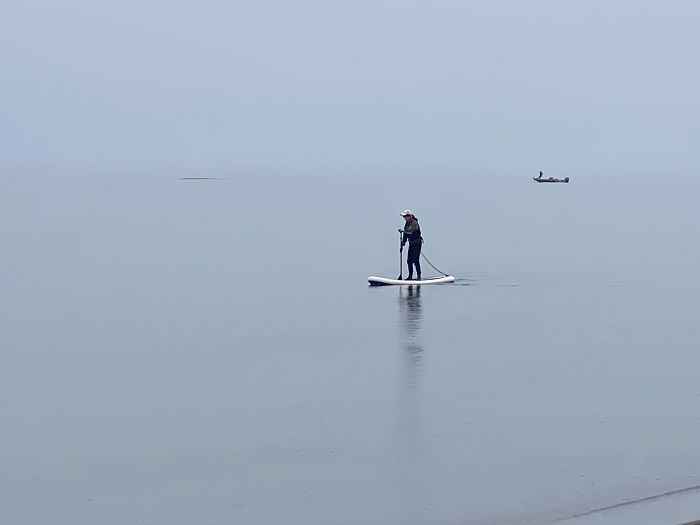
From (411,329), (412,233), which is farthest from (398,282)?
(411,329)

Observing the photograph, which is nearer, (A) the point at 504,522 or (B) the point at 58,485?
(A) the point at 504,522

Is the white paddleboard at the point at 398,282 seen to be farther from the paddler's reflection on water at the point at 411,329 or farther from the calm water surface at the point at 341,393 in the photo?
the calm water surface at the point at 341,393

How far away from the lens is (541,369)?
731 inches

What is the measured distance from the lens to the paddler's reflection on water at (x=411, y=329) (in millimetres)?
18188

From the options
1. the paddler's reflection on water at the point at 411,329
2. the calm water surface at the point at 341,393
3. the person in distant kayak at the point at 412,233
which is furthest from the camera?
the person in distant kayak at the point at 412,233

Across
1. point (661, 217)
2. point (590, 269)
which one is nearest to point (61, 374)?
point (590, 269)

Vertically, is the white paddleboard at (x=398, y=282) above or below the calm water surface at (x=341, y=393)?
above

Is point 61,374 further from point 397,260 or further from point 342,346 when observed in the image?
point 397,260

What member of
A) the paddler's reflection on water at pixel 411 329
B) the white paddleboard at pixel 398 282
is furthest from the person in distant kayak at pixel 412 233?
the paddler's reflection on water at pixel 411 329

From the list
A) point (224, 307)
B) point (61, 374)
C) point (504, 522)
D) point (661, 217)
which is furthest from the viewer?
point (661, 217)

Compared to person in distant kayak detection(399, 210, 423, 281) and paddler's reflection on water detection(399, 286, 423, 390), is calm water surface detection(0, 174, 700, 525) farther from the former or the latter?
person in distant kayak detection(399, 210, 423, 281)

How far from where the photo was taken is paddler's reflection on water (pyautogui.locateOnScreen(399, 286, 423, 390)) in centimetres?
1819

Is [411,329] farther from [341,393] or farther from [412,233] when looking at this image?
[412,233]

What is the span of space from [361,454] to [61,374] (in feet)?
21.4
